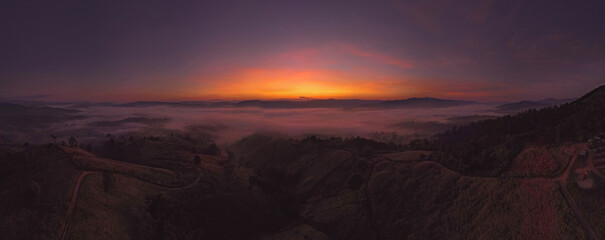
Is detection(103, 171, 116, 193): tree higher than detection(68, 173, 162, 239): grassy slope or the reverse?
higher

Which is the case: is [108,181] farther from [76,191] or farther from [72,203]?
[72,203]

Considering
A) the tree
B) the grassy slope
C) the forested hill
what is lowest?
the grassy slope

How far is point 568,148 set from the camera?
66625mm

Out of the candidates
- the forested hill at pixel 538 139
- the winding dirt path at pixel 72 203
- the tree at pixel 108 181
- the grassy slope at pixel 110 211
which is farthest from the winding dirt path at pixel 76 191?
the forested hill at pixel 538 139

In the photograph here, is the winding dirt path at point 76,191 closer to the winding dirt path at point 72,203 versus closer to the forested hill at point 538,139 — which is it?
the winding dirt path at point 72,203

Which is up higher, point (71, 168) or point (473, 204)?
point (71, 168)

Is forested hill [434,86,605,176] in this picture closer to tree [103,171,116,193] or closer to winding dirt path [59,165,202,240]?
winding dirt path [59,165,202,240]

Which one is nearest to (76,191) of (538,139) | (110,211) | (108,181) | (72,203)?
(72,203)

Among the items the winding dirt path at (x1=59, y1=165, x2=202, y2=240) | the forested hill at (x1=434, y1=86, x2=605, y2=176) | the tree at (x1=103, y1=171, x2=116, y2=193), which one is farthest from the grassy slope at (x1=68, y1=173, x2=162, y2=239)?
the forested hill at (x1=434, y1=86, x2=605, y2=176)

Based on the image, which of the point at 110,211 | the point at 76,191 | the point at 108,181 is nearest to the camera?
the point at 110,211

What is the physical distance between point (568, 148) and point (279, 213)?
313 ft

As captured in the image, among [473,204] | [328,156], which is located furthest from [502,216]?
[328,156]

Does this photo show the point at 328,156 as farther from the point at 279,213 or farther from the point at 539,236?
the point at 539,236

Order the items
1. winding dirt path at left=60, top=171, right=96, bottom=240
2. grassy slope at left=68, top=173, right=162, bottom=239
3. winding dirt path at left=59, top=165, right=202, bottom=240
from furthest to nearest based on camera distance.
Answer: grassy slope at left=68, top=173, right=162, bottom=239 < winding dirt path at left=59, top=165, right=202, bottom=240 < winding dirt path at left=60, top=171, right=96, bottom=240
